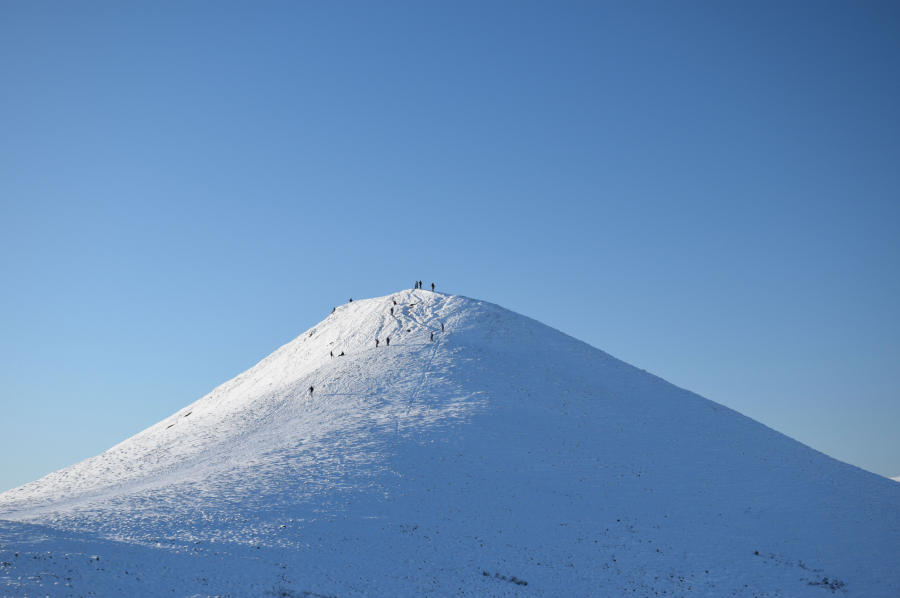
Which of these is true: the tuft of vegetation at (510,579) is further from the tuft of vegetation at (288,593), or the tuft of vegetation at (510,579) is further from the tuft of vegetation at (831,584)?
the tuft of vegetation at (831,584)

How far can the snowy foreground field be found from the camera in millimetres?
22062

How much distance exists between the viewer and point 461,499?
29.1 meters

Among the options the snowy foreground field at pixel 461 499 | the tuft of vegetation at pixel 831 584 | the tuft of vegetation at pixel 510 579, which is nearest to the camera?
the snowy foreground field at pixel 461 499

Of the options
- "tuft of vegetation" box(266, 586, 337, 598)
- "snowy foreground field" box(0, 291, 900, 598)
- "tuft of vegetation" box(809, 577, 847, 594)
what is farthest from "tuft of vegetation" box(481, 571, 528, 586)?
"tuft of vegetation" box(809, 577, 847, 594)

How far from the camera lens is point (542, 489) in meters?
30.7

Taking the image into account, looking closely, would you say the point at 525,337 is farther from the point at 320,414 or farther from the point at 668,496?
the point at 668,496

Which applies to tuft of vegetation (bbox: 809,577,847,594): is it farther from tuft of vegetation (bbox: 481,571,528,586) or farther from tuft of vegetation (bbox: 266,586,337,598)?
tuft of vegetation (bbox: 266,586,337,598)

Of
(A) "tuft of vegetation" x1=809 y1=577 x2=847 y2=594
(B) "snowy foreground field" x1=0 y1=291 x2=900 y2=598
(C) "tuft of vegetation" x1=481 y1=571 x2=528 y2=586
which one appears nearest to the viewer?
(B) "snowy foreground field" x1=0 y1=291 x2=900 y2=598

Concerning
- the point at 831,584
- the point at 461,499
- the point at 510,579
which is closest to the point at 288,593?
the point at 510,579

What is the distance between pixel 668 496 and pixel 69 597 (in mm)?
27321

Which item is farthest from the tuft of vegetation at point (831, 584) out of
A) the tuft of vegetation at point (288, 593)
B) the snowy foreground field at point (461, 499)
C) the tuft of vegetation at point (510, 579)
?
the tuft of vegetation at point (288, 593)

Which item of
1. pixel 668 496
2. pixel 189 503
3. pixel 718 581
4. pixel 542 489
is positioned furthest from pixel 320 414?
pixel 718 581

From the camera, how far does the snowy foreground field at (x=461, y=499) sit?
72.4ft

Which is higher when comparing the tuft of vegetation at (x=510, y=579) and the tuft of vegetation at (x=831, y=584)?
the tuft of vegetation at (x=831, y=584)
